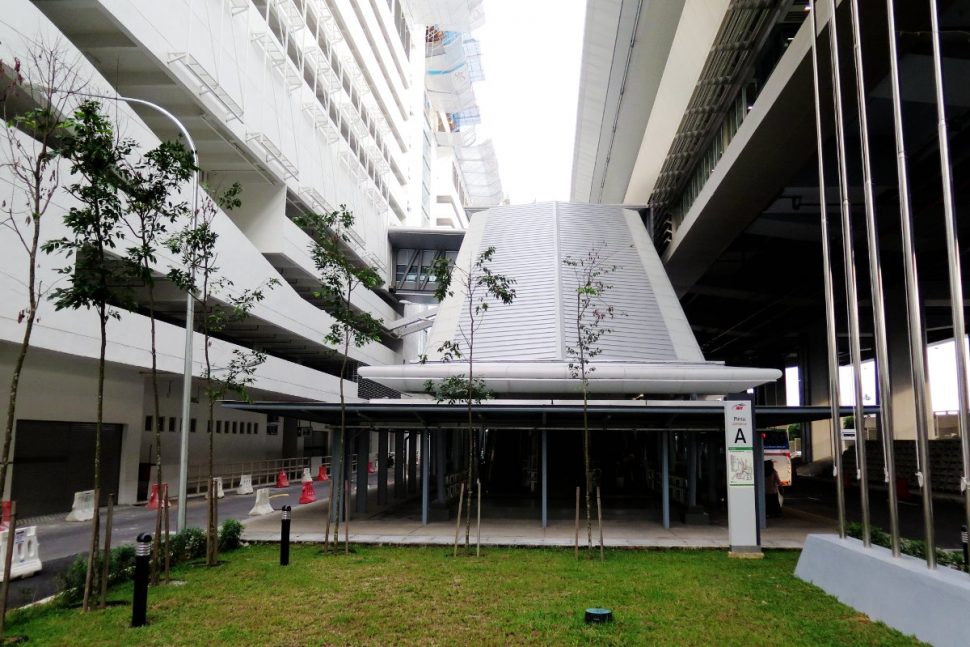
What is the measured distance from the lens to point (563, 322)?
93.4 ft

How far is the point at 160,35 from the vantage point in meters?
24.5

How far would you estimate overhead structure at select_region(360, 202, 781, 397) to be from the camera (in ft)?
77.8

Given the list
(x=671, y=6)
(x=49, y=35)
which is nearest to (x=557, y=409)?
(x=49, y=35)

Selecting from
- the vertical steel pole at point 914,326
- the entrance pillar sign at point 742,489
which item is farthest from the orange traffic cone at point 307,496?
the vertical steel pole at point 914,326

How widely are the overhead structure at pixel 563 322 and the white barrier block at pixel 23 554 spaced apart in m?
11.7

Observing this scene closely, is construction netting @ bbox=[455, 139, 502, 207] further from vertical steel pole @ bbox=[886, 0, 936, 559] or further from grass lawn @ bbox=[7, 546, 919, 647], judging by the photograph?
vertical steel pole @ bbox=[886, 0, 936, 559]

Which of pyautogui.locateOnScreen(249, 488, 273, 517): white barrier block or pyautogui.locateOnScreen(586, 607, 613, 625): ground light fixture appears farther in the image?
pyautogui.locateOnScreen(249, 488, 273, 517): white barrier block

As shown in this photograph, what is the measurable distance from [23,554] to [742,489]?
1298 cm

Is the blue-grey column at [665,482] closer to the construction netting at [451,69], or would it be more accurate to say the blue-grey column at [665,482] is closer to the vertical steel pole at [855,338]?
the vertical steel pole at [855,338]

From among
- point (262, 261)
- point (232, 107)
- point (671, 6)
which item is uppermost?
point (671, 6)

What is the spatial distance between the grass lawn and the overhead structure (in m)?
10.1

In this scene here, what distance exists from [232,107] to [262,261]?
6717 millimetres

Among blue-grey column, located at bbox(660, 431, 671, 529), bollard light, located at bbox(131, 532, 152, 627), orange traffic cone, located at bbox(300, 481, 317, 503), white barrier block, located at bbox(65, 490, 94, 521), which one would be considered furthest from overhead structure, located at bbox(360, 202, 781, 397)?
bollard light, located at bbox(131, 532, 152, 627)

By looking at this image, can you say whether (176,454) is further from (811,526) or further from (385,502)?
(811,526)
